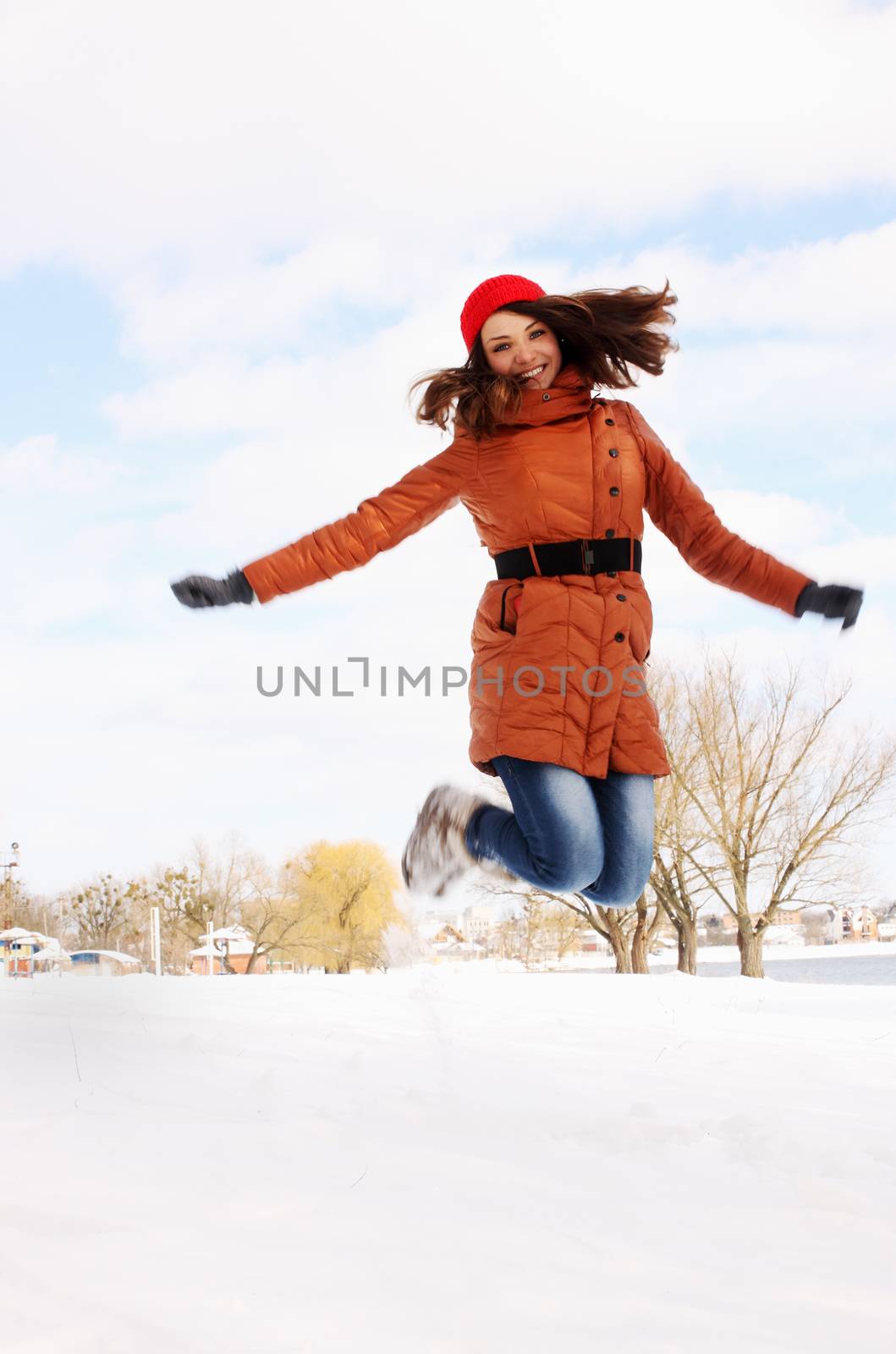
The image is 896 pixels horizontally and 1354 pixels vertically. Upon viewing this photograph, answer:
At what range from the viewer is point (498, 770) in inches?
118

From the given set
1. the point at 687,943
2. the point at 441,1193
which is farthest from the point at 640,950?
the point at 441,1193

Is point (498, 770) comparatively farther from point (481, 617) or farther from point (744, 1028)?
point (744, 1028)

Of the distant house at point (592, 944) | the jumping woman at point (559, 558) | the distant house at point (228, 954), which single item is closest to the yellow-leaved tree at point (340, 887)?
the distant house at point (228, 954)

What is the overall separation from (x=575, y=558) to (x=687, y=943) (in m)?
16.1

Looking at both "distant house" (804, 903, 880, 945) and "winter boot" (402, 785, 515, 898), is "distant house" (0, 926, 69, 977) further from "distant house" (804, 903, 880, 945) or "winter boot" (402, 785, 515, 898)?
"winter boot" (402, 785, 515, 898)

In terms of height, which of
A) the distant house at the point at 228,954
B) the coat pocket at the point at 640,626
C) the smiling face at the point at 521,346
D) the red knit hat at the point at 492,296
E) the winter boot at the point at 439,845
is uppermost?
the red knit hat at the point at 492,296

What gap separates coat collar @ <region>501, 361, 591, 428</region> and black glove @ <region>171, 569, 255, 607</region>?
2.68 ft

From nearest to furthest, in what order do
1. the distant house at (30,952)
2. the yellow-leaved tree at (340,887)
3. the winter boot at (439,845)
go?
the winter boot at (439,845)
the yellow-leaved tree at (340,887)
the distant house at (30,952)

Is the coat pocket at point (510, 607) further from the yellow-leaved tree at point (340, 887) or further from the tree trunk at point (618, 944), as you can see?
the tree trunk at point (618, 944)

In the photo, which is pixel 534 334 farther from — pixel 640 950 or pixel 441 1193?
pixel 640 950

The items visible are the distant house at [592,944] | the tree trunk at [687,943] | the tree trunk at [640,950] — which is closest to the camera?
the tree trunk at [687,943]

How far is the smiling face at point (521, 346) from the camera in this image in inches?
119

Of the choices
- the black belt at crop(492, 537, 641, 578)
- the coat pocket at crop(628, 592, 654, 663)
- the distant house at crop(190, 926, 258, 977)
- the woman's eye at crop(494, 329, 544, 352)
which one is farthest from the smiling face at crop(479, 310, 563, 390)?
the distant house at crop(190, 926, 258, 977)

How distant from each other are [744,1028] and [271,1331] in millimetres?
3376
